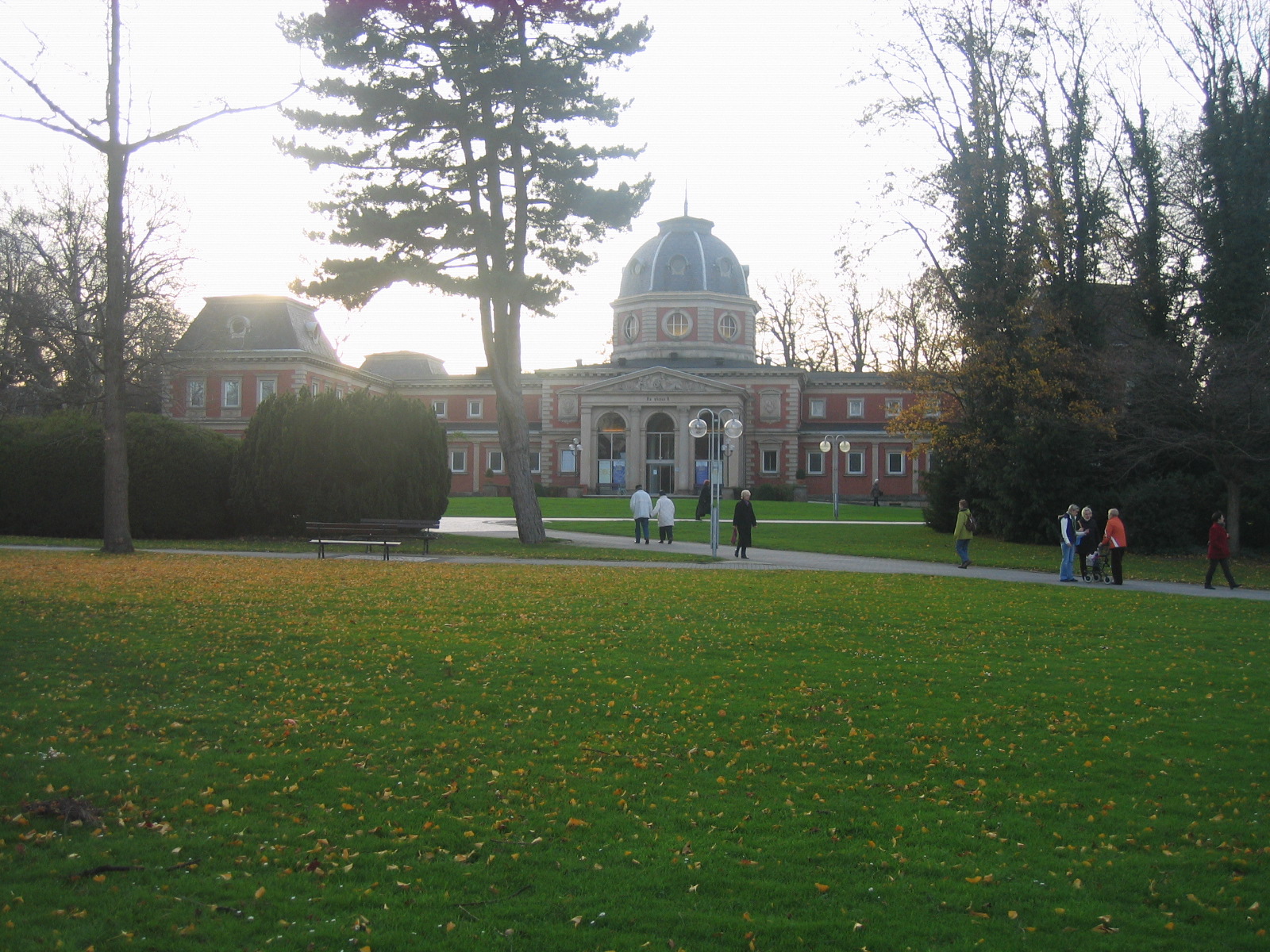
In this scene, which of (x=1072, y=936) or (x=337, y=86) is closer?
(x=1072, y=936)

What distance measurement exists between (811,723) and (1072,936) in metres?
3.72

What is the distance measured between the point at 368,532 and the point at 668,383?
50.9 meters

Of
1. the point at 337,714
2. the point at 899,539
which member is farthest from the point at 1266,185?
the point at 337,714

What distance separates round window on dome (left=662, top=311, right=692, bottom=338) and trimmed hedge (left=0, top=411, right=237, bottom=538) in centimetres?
5269

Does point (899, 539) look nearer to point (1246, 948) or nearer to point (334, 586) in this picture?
point (334, 586)

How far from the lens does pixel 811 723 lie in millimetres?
8461

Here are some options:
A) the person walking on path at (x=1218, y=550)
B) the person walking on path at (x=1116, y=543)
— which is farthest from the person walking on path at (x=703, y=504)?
the person walking on path at (x=1218, y=550)

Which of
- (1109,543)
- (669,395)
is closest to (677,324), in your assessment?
(669,395)

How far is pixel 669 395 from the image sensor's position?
248 ft

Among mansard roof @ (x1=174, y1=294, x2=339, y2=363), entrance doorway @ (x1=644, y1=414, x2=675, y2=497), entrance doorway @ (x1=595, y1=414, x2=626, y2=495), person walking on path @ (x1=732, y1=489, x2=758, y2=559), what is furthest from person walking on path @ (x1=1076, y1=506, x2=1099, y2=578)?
mansard roof @ (x1=174, y1=294, x2=339, y2=363)

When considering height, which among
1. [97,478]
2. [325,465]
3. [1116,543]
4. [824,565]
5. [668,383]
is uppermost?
[668,383]

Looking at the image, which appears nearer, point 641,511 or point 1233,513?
point 641,511

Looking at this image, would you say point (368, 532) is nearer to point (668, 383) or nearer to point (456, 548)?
point (456, 548)

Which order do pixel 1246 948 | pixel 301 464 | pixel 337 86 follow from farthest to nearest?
pixel 301 464 → pixel 337 86 → pixel 1246 948
